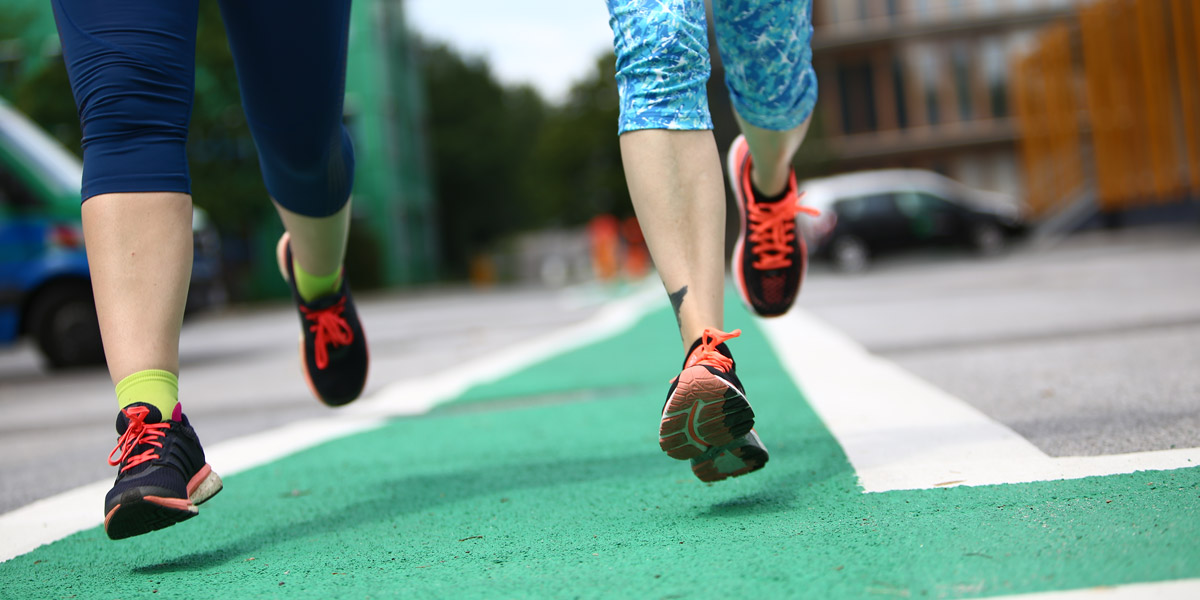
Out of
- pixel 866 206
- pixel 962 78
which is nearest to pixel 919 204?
pixel 866 206

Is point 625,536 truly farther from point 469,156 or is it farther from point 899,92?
point 469,156

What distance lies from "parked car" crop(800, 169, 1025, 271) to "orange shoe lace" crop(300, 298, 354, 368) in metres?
19.1

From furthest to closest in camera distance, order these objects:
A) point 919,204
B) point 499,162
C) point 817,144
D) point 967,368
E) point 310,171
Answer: point 499,162, point 817,144, point 919,204, point 967,368, point 310,171

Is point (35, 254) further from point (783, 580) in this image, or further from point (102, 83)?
point (783, 580)

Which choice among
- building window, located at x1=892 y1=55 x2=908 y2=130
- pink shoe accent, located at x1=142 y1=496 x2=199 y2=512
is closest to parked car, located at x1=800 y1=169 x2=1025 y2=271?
pink shoe accent, located at x1=142 y1=496 x2=199 y2=512

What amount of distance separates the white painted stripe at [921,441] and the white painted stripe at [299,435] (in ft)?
4.39

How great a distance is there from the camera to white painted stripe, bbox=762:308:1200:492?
178cm

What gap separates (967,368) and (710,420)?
81.8 inches

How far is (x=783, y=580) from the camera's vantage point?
1.31 metres

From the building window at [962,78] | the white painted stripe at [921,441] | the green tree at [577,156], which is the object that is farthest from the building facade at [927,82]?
the white painted stripe at [921,441]

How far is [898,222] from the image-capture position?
71.5ft

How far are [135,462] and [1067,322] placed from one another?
4.30 meters

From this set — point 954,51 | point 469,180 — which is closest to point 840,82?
point 954,51

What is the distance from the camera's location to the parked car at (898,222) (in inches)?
846
